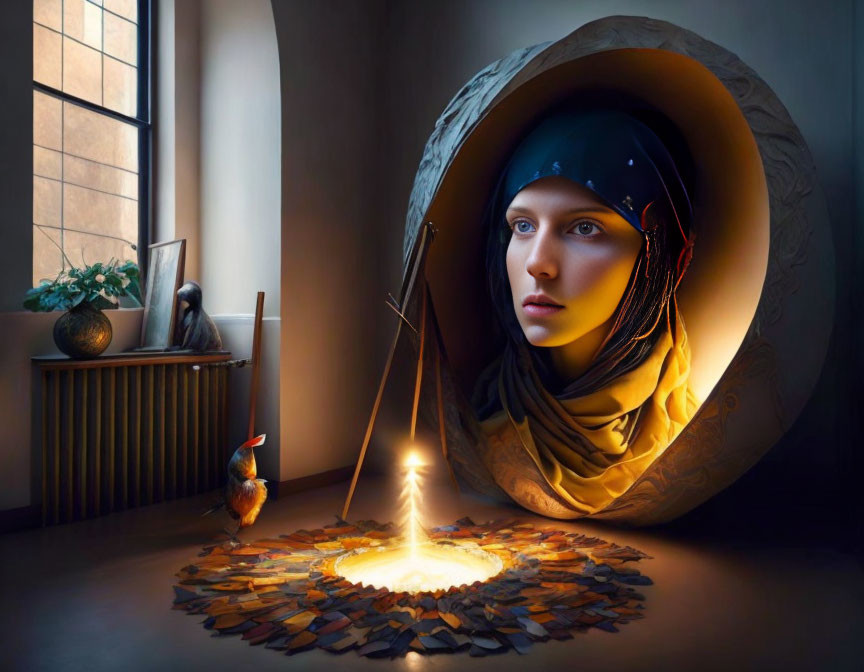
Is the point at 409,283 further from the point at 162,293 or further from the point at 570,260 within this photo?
the point at 162,293

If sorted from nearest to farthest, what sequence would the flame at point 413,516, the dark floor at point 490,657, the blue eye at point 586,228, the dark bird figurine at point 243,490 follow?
1. the dark floor at point 490,657
2. the flame at point 413,516
3. the dark bird figurine at point 243,490
4. the blue eye at point 586,228

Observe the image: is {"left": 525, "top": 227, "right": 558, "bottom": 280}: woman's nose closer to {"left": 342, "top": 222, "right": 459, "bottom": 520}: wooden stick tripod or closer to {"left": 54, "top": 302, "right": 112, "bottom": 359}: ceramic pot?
{"left": 342, "top": 222, "right": 459, "bottom": 520}: wooden stick tripod

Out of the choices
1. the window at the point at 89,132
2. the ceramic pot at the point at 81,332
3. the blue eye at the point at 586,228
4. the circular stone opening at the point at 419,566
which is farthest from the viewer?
the window at the point at 89,132

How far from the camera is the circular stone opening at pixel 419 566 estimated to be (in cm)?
188

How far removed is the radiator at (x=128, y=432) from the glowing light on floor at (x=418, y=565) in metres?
1.07

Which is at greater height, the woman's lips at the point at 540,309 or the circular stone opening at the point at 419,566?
the woman's lips at the point at 540,309

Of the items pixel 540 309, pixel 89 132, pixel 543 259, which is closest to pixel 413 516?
pixel 540 309

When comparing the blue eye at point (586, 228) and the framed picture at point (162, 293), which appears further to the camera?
the framed picture at point (162, 293)

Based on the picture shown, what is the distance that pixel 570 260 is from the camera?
2357mm

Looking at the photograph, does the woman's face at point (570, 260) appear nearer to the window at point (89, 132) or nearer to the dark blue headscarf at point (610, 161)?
the dark blue headscarf at point (610, 161)

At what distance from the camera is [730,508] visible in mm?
2607

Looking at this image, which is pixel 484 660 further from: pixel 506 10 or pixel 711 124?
pixel 506 10

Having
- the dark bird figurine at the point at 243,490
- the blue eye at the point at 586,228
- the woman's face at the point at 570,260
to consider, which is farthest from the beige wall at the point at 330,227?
the blue eye at the point at 586,228

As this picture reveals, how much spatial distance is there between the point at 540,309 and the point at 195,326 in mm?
1448
